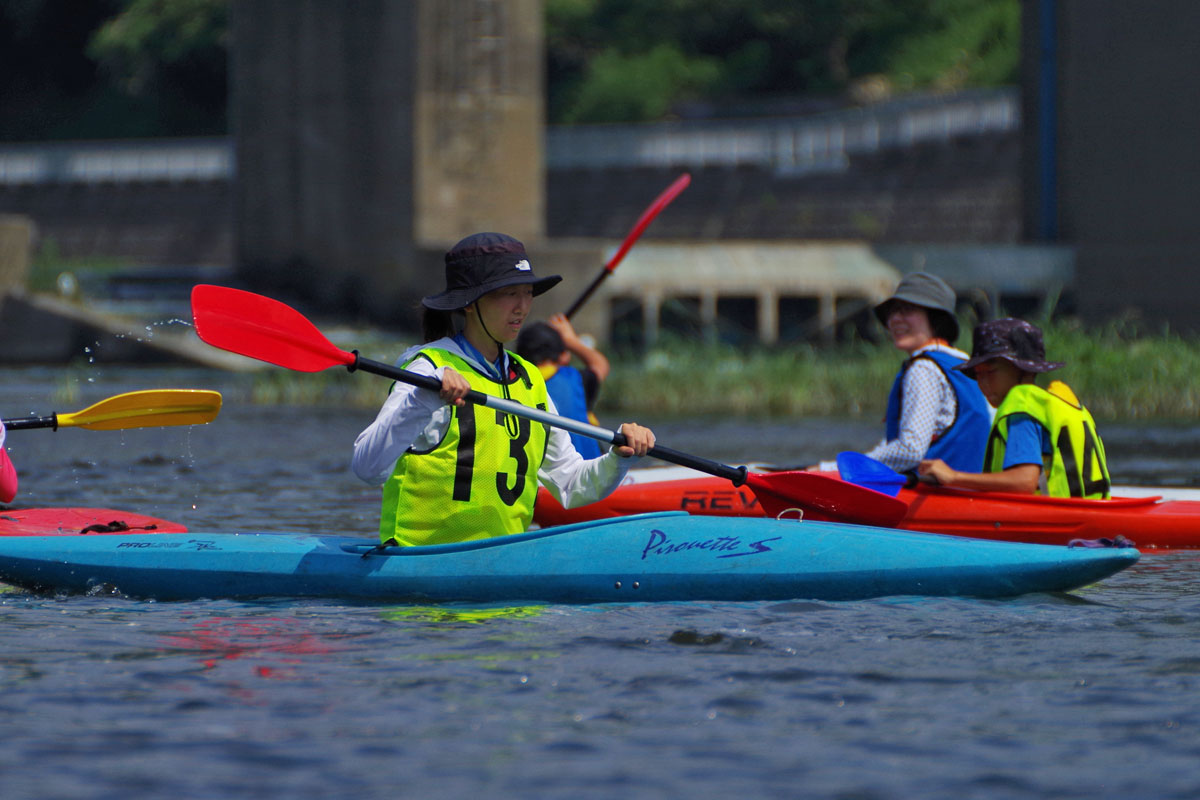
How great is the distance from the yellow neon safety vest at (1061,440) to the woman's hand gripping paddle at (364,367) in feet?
2.38

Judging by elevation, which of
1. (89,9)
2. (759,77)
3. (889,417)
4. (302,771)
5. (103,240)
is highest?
(89,9)

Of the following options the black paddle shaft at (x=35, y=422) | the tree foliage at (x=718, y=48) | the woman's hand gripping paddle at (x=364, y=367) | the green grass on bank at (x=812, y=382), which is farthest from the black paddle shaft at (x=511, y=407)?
the tree foliage at (x=718, y=48)

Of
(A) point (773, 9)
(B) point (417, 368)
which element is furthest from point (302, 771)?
(A) point (773, 9)

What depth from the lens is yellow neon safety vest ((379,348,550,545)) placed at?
563cm

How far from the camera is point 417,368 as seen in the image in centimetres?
547

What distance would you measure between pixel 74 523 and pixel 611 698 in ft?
10.4

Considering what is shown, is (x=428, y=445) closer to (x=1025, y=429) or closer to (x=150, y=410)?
(x=150, y=410)

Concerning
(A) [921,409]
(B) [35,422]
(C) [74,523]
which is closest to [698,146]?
(A) [921,409]

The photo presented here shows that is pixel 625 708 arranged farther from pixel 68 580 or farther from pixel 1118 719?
pixel 68 580

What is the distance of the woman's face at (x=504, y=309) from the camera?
5.47 meters

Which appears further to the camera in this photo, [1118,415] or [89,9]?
[89,9]

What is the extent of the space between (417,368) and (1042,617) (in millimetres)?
2211

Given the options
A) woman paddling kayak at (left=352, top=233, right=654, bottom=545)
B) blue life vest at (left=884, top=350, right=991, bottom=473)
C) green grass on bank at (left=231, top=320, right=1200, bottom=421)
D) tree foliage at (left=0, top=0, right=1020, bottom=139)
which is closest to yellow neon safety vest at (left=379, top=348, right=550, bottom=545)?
woman paddling kayak at (left=352, top=233, right=654, bottom=545)

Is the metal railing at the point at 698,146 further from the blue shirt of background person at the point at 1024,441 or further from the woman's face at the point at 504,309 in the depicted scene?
the woman's face at the point at 504,309
